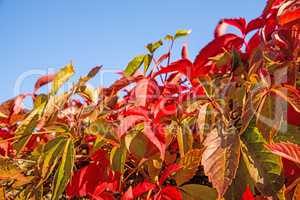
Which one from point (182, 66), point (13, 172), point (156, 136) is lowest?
point (13, 172)

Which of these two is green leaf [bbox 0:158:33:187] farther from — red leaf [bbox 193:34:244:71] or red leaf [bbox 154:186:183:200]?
red leaf [bbox 193:34:244:71]

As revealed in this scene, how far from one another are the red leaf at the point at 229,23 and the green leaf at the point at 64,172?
405 millimetres

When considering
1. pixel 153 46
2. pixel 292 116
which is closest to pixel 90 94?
pixel 153 46

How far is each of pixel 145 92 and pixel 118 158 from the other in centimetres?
16

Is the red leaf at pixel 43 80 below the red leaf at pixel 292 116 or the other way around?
the other way around

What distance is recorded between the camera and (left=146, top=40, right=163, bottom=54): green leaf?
2.85 feet

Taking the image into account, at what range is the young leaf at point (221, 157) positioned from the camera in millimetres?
525

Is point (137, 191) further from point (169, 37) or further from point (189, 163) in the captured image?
point (169, 37)

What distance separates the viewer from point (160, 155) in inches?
25.8

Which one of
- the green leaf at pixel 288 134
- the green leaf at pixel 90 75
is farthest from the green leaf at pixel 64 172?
the green leaf at pixel 288 134

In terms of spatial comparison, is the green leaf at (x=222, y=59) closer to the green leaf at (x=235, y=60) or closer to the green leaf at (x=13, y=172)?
the green leaf at (x=235, y=60)

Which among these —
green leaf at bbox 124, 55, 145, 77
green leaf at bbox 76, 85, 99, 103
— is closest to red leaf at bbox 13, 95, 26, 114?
green leaf at bbox 76, 85, 99, 103

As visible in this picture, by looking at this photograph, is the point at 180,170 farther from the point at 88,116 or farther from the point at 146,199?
the point at 88,116

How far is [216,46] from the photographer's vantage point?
2.69 ft
